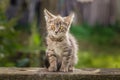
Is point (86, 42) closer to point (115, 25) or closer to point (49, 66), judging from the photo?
point (115, 25)

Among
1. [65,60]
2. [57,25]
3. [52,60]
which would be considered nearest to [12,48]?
[52,60]

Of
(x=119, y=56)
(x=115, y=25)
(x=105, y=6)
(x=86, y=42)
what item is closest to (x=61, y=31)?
(x=119, y=56)

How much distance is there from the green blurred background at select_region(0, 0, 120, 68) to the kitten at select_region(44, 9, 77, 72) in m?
2.04

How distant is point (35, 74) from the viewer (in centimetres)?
557

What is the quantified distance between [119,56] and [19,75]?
23.8 feet

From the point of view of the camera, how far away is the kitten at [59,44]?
5645mm

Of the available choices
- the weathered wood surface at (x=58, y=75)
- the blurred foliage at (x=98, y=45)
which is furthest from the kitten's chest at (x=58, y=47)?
the blurred foliage at (x=98, y=45)

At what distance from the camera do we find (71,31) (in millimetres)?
15445

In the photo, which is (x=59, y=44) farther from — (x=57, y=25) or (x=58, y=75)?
(x=58, y=75)

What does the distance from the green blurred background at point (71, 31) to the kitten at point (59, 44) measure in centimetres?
204

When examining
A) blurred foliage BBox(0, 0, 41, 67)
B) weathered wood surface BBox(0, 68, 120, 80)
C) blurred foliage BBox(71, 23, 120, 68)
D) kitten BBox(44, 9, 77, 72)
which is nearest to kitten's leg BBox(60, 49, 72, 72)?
kitten BBox(44, 9, 77, 72)

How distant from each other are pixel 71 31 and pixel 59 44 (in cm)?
970

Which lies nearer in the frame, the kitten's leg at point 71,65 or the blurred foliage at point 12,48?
the kitten's leg at point 71,65

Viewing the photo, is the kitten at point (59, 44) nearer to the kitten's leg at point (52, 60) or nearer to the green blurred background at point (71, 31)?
the kitten's leg at point (52, 60)
